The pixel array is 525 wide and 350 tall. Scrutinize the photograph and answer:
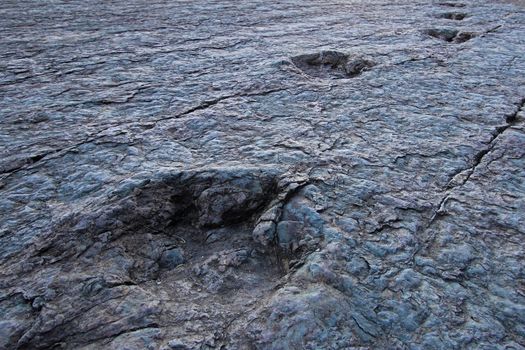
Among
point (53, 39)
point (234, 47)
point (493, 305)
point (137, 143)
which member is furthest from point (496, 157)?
point (53, 39)

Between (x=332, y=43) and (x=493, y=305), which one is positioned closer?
(x=493, y=305)

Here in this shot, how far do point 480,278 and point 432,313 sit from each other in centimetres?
16

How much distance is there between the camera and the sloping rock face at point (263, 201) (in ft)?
2.79

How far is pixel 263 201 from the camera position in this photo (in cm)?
117

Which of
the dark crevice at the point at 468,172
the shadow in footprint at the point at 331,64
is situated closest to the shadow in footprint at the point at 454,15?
the shadow in footprint at the point at 331,64

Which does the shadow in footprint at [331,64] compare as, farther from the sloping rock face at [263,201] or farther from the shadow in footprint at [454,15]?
the shadow in footprint at [454,15]

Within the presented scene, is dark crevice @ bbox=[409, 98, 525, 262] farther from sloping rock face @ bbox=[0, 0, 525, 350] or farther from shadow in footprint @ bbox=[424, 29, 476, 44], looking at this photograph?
shadow in footprint @ bbox=[424, 29, 476, 44]

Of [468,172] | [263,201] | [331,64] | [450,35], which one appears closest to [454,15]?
[450,35]

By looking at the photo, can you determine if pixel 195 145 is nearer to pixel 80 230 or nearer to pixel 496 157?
pixel 80 230

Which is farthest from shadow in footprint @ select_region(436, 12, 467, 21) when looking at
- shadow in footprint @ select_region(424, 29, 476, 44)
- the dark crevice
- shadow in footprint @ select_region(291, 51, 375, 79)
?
the dark crevice

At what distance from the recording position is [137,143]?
4.73 feet

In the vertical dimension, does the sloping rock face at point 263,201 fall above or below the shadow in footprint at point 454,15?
above

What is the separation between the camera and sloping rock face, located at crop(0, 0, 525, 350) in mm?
852

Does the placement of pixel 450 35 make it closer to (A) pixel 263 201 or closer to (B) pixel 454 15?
(B) pixel 454 15
